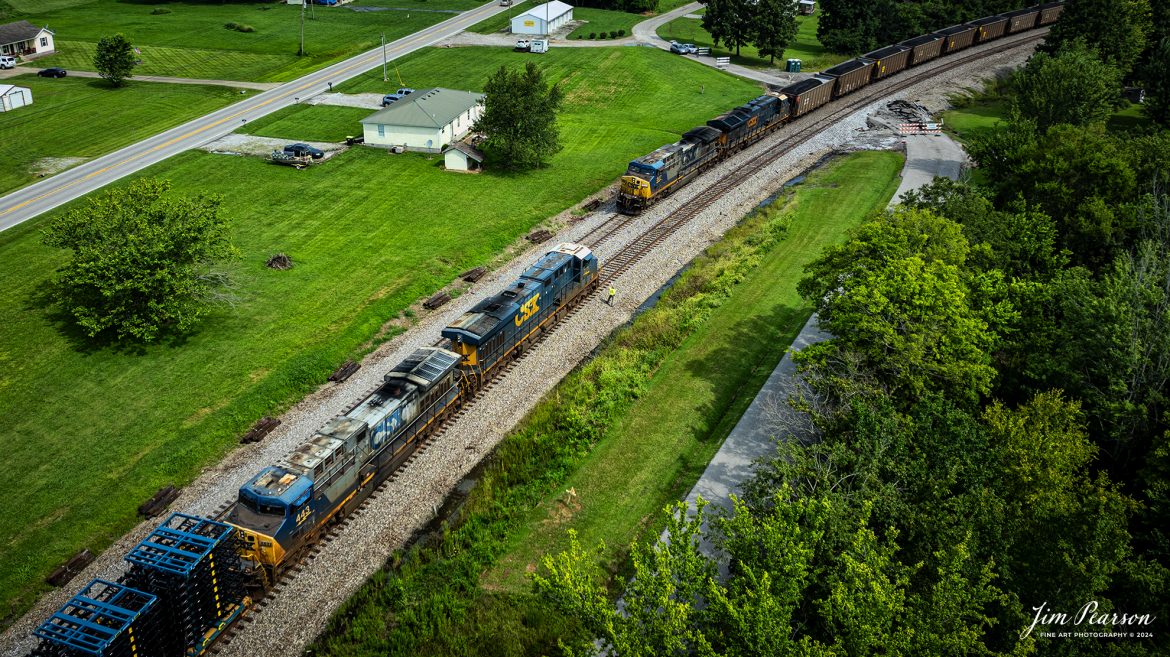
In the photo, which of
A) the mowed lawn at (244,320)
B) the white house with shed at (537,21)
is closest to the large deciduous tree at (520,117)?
the mowed lawn at (244,320)

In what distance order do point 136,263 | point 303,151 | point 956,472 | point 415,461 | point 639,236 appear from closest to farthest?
point 956,472 → point 415,461 → point 136,263 → point 639,236 → point 303,151

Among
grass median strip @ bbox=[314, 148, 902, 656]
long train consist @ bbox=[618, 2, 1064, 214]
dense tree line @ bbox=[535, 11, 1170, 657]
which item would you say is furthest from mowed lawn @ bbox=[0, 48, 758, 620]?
dense tree line @ bbox=[535, 11, 1170, 657]

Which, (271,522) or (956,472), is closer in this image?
(956,472)

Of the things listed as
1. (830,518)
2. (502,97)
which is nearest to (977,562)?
(830,518)

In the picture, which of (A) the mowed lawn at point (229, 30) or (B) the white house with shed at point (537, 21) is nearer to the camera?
(A) the mowed lawn at point (229, 30)

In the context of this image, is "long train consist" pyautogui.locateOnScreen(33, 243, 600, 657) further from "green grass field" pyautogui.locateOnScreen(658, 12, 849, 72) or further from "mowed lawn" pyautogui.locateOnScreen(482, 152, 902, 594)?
"green grass field" pyautogui.locateOnScreen(658, 12, 849, 72)

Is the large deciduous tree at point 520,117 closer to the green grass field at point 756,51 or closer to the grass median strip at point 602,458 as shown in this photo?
the grass median strip at point 602,458

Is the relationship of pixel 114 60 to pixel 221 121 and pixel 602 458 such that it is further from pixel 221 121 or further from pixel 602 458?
pixel 602 458

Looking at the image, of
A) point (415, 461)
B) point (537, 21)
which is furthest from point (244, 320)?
point (537, 21)
